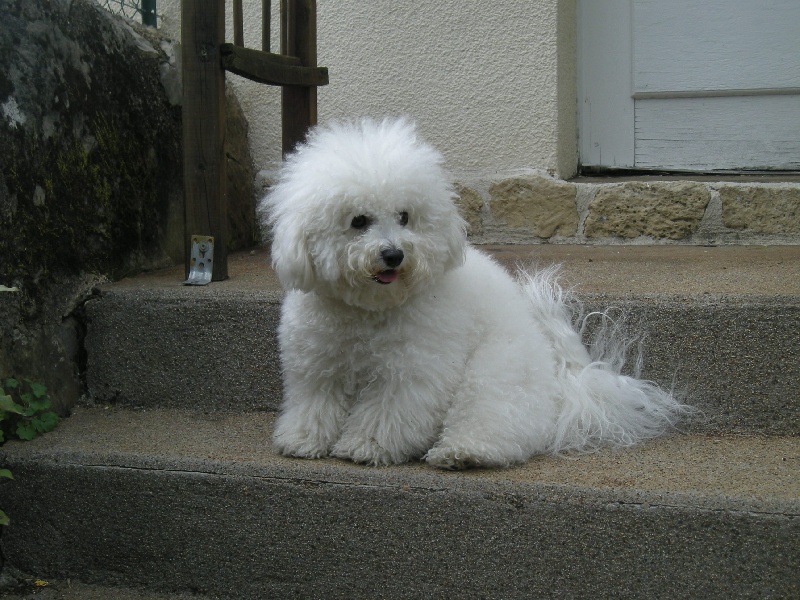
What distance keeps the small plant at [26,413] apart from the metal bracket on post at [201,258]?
0.63 meters

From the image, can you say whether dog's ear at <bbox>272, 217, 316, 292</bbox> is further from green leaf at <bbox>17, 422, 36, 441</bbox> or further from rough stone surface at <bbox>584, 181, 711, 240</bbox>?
rough stone surface at <bbox>584, 181, 711, 240</bbox>

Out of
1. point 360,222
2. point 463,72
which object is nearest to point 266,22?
point 463,72

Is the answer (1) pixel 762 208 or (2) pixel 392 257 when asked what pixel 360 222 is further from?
(1) pixel 762 208

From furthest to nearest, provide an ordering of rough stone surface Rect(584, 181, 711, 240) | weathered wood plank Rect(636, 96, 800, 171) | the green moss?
weathered wood plank Rect(636, 96, 800, 171) → rough stone surface Rect(584, 181, 711, 240) → the green moss

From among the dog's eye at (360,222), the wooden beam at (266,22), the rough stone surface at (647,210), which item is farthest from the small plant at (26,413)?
the rough stone surface at (647,210)

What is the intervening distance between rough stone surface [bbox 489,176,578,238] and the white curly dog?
1371 mm

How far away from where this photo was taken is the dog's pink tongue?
6.76 ft

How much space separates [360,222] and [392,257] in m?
0.13

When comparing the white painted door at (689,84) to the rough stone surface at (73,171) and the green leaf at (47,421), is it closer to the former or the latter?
the rough stone surface at (73,171)

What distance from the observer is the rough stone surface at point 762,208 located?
3414 mm

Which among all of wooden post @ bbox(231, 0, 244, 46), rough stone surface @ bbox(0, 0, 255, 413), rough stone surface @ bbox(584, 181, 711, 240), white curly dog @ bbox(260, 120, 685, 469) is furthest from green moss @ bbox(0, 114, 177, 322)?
rough stone surface @ bbox(584, 181, 711, 240)

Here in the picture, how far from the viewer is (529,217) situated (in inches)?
146

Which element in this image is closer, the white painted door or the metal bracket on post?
the metal bracket on post

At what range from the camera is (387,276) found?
6.77ft
